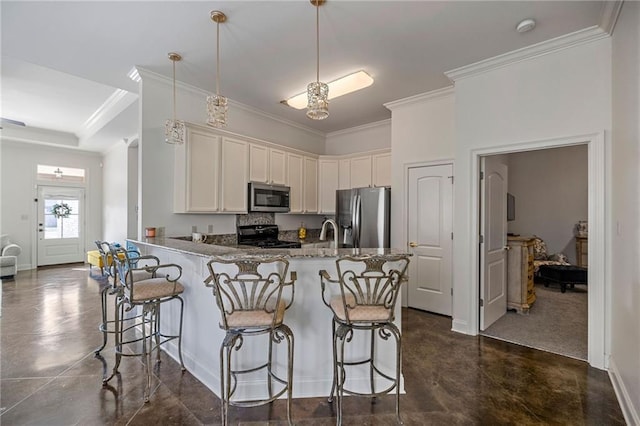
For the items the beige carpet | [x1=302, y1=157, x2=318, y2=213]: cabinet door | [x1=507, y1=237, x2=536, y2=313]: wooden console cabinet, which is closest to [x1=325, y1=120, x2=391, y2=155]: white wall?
[x1=302, y1=157, x2=318, y2=213]: cabinet door

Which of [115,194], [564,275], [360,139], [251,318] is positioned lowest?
[564,275]

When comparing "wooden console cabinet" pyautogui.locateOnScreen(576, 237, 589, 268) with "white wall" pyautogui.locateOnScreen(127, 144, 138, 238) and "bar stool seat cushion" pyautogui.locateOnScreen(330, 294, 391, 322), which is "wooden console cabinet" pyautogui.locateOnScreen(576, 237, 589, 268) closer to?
"bar stool seat cushion" pyautogui.locateOnScreen(330, 294, 391, 322)

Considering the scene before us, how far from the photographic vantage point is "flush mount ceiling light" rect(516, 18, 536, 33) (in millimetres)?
2471

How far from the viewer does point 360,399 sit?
2100 millimetres

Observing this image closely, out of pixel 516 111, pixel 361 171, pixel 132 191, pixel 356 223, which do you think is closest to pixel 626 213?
pixel 516 111

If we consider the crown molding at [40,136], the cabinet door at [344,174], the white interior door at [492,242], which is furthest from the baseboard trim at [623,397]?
the crown molding at [40,136]

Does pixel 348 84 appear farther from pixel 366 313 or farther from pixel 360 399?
pixel 360 399

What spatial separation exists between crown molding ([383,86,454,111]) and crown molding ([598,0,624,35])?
1440 mm

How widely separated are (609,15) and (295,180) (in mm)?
3916

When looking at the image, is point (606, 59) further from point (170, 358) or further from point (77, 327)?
point (77, 327)

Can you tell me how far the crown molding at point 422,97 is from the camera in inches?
149

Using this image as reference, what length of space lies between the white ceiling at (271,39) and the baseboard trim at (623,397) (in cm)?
284

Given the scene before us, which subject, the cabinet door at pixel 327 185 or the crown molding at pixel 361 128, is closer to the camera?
the crown molding at pixel 361 128

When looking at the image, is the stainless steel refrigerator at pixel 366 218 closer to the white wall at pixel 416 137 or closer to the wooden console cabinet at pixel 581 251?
the white wall at pixel 416 137
